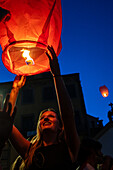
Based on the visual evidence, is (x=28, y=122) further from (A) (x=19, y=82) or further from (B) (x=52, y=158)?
(B) (x=52, y=158)

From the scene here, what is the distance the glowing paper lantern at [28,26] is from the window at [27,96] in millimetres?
17180

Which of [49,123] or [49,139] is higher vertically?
[49,123]

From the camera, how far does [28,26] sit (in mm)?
1899

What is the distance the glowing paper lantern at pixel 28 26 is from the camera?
181 centimetres

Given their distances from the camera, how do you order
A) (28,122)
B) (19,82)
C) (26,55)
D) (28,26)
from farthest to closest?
(28,122) < (19,82) < (26,55) < (28,26)

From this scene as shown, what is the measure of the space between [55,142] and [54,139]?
0.04 m

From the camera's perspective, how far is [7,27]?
1.92 metres

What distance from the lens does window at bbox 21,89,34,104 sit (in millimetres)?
19062

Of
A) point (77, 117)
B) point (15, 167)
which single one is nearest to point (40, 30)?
point (15, 167)

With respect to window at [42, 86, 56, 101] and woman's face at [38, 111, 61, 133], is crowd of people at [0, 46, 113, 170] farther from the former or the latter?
window at [42, 86, 56, 101]

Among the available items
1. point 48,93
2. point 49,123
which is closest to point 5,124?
point 49,123

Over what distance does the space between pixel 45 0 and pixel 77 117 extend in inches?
637

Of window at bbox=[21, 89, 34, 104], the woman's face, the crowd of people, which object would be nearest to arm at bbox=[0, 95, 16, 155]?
the crowd of people

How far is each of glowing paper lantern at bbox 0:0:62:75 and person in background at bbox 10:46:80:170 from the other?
204 millimetres
